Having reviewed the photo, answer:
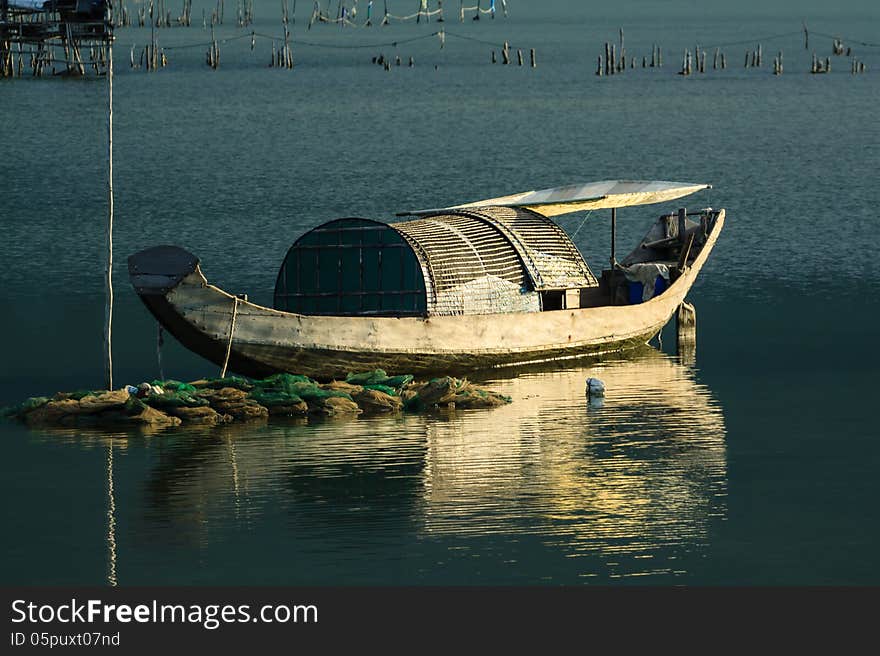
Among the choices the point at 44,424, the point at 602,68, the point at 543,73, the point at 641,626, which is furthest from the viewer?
the point at 602,68

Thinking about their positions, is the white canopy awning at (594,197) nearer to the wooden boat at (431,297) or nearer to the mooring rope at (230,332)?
the wooden boat at (431,297)

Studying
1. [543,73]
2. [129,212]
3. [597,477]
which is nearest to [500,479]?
[597,477]

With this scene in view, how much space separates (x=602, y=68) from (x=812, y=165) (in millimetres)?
63637

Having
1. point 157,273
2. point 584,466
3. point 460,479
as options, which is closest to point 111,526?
point 460,479

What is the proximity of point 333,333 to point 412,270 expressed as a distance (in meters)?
2.60

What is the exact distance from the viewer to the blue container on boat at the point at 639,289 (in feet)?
→ 98.8

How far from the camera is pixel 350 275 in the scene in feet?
88.1

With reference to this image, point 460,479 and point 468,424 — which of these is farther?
point 468,424

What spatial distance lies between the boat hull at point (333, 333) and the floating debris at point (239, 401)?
454 mm

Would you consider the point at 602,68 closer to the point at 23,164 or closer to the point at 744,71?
the point at 744,71

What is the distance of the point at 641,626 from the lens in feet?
46.6

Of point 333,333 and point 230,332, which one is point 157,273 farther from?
point 333,333

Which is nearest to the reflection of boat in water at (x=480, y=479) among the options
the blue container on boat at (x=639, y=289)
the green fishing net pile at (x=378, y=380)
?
the green fishing net pile at (x=378, y=380)

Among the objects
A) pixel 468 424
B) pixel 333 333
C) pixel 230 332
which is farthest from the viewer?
pixel 333 333
